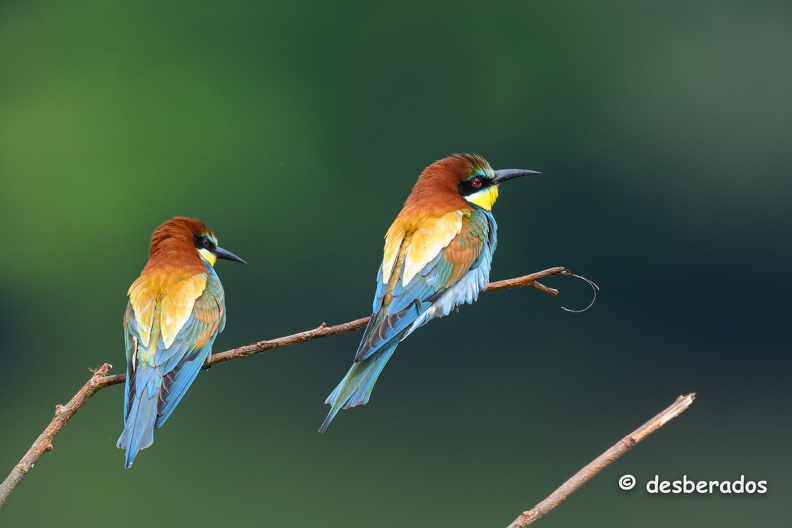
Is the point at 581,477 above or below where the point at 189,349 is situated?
above

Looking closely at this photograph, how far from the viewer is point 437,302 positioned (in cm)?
253

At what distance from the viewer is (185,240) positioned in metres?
2.64

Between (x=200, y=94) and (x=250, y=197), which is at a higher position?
(x=200, y=94)

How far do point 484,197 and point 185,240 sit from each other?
71cm

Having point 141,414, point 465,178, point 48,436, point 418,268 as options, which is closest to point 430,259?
point 418,268

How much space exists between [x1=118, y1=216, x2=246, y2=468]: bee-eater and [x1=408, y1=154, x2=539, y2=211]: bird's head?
0.55 m

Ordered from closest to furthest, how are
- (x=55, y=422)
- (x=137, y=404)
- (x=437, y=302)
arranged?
(x=55, y=422)
(x=137, y=404)
(x=437, y=302)

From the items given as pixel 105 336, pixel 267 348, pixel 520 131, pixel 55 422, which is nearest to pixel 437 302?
pixel 267 348

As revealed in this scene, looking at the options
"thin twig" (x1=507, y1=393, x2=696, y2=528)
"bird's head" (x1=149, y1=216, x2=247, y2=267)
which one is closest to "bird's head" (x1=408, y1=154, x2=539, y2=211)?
"bird's head" (x1=149, y1=216, x2=247, y2=267)

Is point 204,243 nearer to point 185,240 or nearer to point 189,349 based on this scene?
point 185,240

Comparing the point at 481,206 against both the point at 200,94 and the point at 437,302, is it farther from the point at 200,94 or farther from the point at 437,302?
the point at 200,94

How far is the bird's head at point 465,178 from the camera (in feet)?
9.05

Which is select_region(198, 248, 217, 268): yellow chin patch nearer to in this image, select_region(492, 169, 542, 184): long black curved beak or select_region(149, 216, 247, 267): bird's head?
select_region(149, 216, 247, 267): bird's head

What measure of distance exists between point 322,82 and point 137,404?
310 inches
